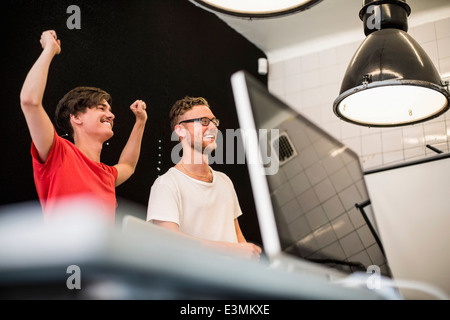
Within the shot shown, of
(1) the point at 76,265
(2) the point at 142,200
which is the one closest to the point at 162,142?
(2) the point at 142,200

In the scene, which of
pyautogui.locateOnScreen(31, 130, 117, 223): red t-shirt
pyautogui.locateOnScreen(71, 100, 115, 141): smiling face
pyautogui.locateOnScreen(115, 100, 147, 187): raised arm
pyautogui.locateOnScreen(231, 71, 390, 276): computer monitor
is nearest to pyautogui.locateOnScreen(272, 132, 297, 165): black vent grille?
pyautogui.locateOnScreen(231, 71, 390, 276): computer monitor

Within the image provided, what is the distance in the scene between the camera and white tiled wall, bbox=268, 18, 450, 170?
3508 mm

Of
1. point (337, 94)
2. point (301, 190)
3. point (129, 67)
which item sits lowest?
point (301, 190)

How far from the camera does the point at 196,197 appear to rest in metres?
1.73

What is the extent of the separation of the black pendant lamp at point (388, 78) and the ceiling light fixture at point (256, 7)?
2.33ft

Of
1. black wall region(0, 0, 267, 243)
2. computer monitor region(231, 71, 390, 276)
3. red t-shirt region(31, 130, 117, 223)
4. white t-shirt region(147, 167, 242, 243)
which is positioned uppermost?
black wall region(0, 0, 267, 243)

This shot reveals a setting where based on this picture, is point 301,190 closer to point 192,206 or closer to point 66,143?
point 192,206

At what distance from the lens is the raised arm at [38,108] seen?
5.56ft

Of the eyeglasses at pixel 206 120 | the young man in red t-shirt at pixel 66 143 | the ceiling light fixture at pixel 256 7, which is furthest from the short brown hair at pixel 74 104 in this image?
the ceiling light fixture at pixel 256 7

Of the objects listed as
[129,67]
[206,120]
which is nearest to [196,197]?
[206,120]

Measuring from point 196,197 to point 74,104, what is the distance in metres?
0.69

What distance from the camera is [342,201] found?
3.68ft

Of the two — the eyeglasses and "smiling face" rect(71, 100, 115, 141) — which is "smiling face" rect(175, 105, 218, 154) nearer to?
the eyeglasses

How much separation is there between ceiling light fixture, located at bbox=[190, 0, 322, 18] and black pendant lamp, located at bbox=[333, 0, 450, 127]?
0.71 meters
